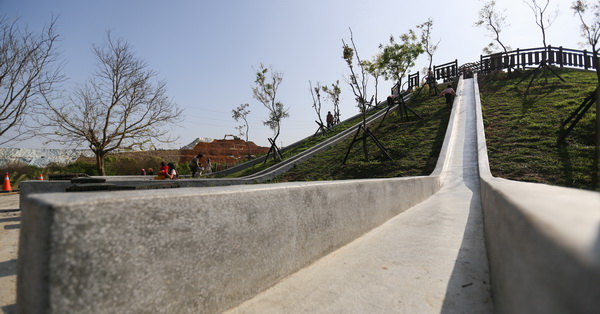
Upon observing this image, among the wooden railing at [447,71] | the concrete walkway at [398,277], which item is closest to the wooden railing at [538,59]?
the wooden railing at [447,71]

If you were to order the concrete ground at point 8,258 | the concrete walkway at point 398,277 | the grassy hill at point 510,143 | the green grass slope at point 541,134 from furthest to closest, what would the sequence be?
the grassy hill at point 510,143 < the green grass slope at point 541,134 < the concrete ground at point 8,258 < the concrete walkway at point 398,277

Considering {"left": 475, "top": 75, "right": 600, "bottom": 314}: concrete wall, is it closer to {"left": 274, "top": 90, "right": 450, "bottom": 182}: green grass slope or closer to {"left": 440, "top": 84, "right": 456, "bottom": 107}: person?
{"left": 274, "top": 90, "right": 450, "bottom": 182}: green grass slope

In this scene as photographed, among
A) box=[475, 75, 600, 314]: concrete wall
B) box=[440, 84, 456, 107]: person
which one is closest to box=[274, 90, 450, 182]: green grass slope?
box=[440, 84, 456, 107]: person

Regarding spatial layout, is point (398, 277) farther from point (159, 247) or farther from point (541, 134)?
point (541, 134)

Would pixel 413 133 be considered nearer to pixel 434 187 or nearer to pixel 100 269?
pixel 434 187

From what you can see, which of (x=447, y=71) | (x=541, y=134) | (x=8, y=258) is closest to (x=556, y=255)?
(x=8, y=258)

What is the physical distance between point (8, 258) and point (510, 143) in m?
13.9

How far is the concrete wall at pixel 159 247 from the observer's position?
3.57 ft

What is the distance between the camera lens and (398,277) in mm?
2395

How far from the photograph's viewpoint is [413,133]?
15.5m

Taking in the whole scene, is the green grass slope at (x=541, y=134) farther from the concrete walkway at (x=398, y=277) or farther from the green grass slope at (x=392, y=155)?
the concrete walkway at (x=398, y=277)

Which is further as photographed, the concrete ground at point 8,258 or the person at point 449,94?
the person at point 449,94

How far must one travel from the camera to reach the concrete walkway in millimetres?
1937

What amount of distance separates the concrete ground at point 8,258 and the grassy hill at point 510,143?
866cm
